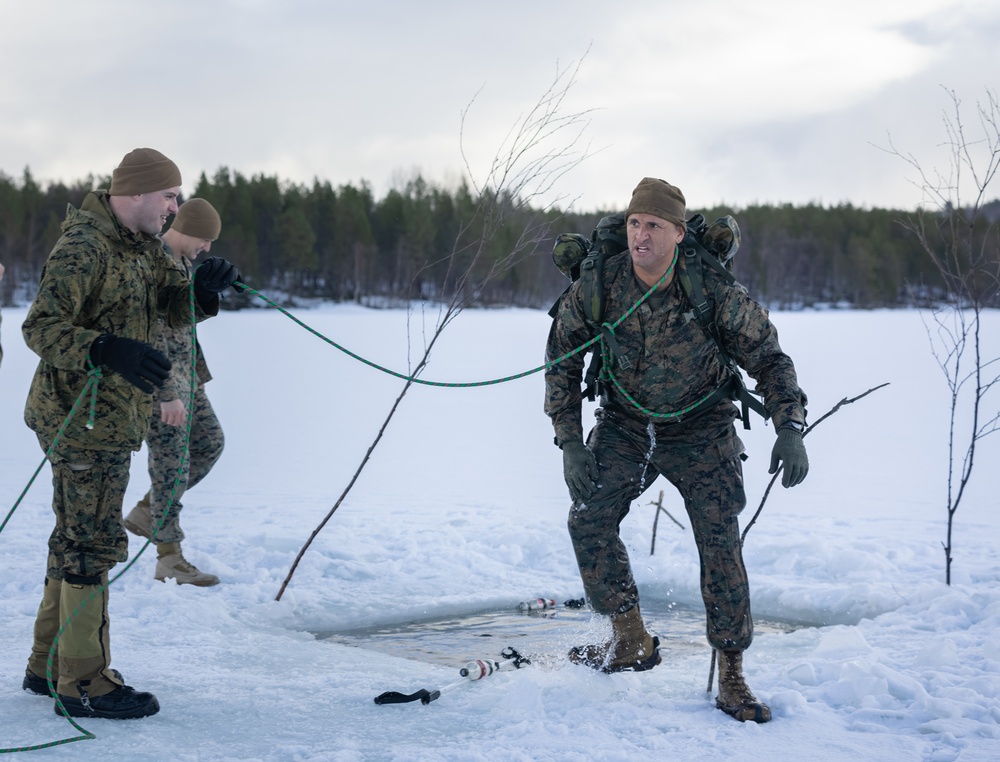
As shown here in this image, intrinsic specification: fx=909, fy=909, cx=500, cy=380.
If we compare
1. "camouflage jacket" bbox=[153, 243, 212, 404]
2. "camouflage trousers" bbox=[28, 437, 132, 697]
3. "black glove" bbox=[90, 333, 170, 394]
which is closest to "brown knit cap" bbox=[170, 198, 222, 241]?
"camouflage jacket" bbox=[153, 243, 212, 404]

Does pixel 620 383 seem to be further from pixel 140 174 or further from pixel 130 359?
pixel 140 174

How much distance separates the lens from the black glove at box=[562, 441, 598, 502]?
3.55 meters

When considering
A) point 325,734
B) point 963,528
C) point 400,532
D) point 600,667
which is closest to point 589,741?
point 600,667

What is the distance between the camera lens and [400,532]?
241 inches

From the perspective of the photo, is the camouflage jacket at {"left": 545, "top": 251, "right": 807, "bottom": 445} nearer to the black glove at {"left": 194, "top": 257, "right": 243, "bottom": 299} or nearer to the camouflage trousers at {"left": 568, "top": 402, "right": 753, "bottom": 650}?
the camouflage trousers at {"left": 568, "top": 402, "right": 753, "bottom": 650}

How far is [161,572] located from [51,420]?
1981mm

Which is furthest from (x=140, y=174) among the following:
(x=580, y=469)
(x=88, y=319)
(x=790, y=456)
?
(x=790, y=456)

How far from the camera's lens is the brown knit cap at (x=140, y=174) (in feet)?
10.6

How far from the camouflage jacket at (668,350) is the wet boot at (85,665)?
1.82 m

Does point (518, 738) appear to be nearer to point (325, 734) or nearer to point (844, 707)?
point (325, 734)

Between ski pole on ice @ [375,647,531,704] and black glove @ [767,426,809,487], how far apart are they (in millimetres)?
1380

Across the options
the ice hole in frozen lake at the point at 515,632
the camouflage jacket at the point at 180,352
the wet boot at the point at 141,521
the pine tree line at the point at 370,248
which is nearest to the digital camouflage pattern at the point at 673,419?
the ice hole in frozen lake at the point at 515,632

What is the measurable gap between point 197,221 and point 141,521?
5.83 ft

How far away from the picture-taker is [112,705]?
3188 mm
